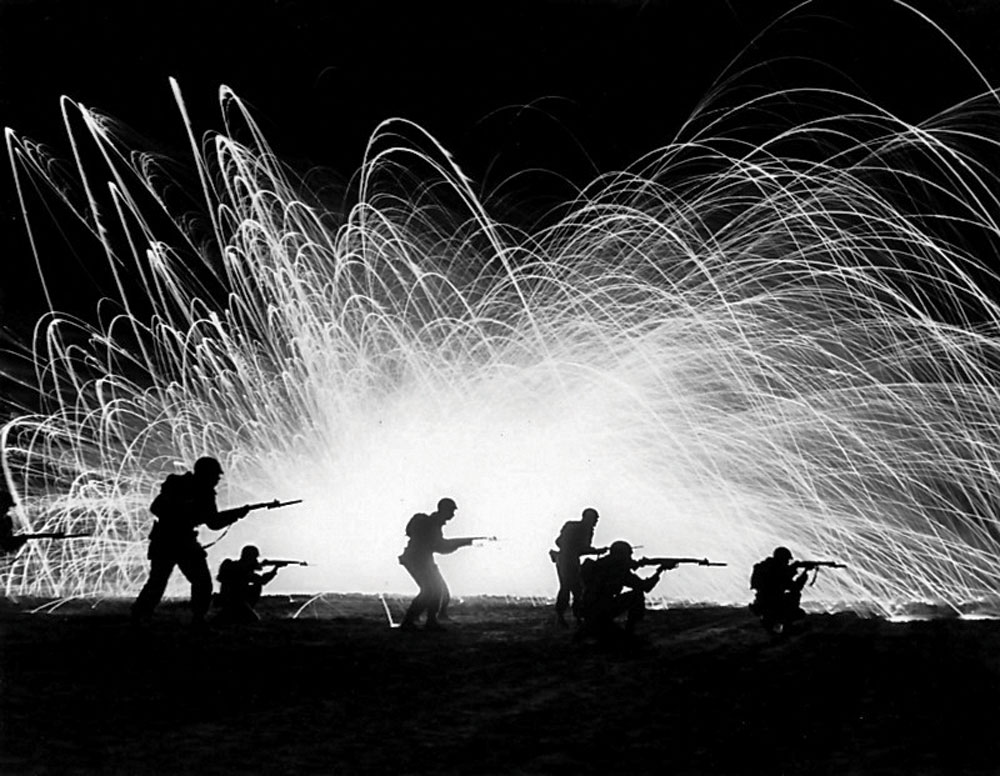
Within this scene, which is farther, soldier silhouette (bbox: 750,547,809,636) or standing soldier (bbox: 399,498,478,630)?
standing soldier (bbox: 399,498,478,630)

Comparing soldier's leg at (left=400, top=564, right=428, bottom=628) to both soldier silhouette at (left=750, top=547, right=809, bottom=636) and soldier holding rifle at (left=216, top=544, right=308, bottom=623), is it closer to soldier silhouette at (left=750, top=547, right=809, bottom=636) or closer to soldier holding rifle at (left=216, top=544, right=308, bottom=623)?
soldier holding rifle at (left=216, top=544, right=308, bottom=623)

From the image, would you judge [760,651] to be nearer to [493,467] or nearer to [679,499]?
[679,499]

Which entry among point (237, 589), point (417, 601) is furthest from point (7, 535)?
point (417, 601)

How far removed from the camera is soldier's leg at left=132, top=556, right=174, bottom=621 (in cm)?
1605

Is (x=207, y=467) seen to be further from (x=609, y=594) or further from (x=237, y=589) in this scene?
(x=609, y=594)

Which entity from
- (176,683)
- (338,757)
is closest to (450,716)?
(338,757)

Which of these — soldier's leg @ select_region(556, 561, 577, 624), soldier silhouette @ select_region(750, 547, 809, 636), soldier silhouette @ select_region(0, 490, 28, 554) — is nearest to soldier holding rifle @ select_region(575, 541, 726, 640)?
soldier silhouette @ select_region(750, 547, 809, 636)

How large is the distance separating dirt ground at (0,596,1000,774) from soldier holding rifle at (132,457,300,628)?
18.5 inches

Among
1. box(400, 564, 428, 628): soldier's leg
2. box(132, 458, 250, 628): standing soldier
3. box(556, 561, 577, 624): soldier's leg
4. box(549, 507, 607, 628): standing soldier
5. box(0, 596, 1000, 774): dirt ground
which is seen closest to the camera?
box(0, 596, 1000, 774): dirt ground

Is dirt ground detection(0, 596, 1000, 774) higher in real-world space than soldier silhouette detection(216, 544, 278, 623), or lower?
lower

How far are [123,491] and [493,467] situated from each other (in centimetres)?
1517

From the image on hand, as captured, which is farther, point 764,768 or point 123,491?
point 123,491

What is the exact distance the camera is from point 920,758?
988 centimetres

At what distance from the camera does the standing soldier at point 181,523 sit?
1597 cm
